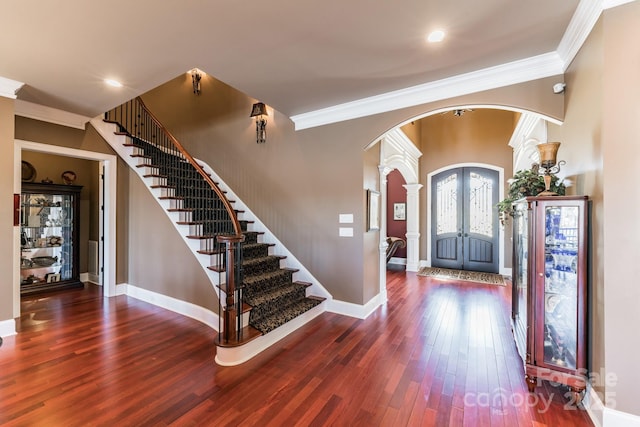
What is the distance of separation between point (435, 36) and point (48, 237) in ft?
22.1

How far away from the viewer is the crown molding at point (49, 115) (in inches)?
144

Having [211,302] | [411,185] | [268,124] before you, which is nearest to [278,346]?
[211,302]

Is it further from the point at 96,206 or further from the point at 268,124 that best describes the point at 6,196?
the point at 268,124

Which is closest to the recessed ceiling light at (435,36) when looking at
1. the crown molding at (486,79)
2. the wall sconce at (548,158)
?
the crown molding at (486,79)

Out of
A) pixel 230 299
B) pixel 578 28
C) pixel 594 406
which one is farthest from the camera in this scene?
pixel 230 299

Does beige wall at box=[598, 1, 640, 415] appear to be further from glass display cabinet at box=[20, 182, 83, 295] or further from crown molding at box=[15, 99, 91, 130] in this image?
glass display cabinet at box=[20, 182, 83, 295]

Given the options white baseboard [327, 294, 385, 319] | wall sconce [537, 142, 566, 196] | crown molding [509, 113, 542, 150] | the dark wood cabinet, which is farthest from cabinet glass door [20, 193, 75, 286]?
crown molding [509, 113, 542, 150]

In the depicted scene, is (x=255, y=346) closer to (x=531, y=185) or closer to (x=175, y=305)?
(x=175, y=305)

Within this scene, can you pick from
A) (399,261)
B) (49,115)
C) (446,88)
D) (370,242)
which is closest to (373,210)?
(370,242)

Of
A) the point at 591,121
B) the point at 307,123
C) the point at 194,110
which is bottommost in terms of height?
the point at 591,121

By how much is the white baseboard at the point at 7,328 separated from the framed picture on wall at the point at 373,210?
14.6ft

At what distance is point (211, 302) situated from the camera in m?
3.48

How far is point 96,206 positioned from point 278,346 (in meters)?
4.98

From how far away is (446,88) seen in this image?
3.09 m
